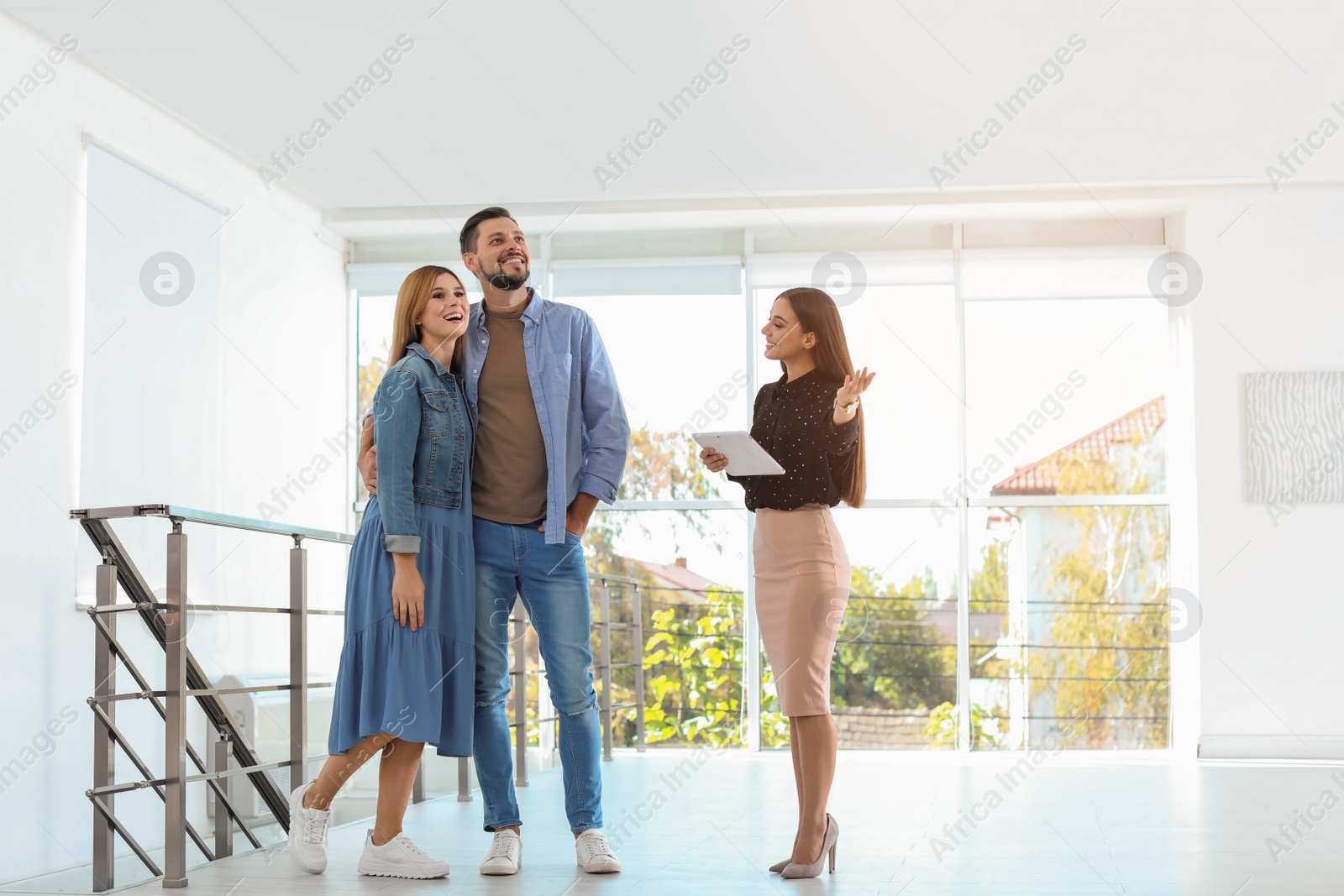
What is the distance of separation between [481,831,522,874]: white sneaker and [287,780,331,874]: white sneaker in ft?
1.07

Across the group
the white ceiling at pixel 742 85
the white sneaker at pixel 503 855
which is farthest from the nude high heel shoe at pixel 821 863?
the white ceiling at pixel 742 85

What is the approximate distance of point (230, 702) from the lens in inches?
196

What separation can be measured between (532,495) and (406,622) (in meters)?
0.35

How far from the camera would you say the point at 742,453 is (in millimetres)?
2381

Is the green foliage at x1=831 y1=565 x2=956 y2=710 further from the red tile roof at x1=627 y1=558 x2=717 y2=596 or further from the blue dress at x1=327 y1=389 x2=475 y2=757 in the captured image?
the blue dress at x1=327 y1=389 x2=475 y2=757

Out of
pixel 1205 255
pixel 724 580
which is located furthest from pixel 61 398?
pixel 1205 255

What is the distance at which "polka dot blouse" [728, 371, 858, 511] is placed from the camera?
2467 mm

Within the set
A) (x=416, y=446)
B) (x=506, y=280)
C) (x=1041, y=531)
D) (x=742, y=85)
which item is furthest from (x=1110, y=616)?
(x=416, y=446)

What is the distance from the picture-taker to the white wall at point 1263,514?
5844 millimetres

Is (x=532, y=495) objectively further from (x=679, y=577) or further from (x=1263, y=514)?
(x=1263, y=514)

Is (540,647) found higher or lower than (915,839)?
higher

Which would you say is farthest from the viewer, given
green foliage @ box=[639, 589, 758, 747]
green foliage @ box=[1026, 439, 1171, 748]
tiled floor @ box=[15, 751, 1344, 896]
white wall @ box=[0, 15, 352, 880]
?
green foliage @ box=[639, 589, 758, 747]

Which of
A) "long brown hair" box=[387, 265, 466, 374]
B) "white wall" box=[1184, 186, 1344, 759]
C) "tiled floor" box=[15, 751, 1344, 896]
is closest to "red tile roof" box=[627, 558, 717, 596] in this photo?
"tiled floor" box=[15, 751, 1344, 896]

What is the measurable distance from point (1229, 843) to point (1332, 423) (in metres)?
3.75
